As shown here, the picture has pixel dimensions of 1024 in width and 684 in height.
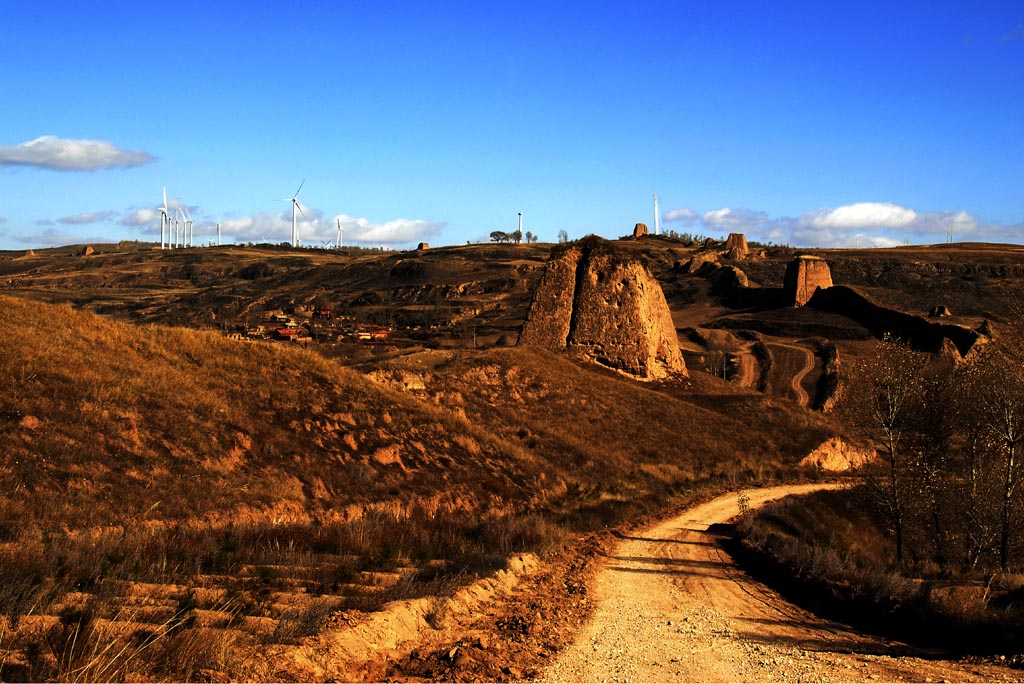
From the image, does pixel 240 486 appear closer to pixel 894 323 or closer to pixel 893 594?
pixel 893 594

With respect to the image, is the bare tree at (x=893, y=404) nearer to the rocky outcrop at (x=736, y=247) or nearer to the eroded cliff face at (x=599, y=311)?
the eroded cliff face at (x=599, y=311)

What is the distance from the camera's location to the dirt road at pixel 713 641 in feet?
32.1

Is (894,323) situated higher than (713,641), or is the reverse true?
(894,323)

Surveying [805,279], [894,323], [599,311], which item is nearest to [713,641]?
[599,311]

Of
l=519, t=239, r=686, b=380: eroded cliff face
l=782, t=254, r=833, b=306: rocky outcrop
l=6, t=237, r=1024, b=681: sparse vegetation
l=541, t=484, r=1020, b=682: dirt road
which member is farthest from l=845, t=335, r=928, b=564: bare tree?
l=782, t=254, r=833, b=306: rocky outcrop

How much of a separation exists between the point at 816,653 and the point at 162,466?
39.7 ft

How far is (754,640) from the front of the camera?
38.1ft

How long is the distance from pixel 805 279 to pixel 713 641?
9459 cm

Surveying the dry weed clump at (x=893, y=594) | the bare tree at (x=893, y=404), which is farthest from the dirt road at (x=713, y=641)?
the bare tree at (x=893, y=404)

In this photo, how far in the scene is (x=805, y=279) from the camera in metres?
99.4

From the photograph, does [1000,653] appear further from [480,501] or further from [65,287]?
[65,287]

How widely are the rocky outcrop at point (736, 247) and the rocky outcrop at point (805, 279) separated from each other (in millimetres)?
58533

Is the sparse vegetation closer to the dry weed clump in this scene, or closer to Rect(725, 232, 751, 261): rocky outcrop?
the dry weed clump

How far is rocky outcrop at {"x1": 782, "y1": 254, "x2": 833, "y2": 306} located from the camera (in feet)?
324
